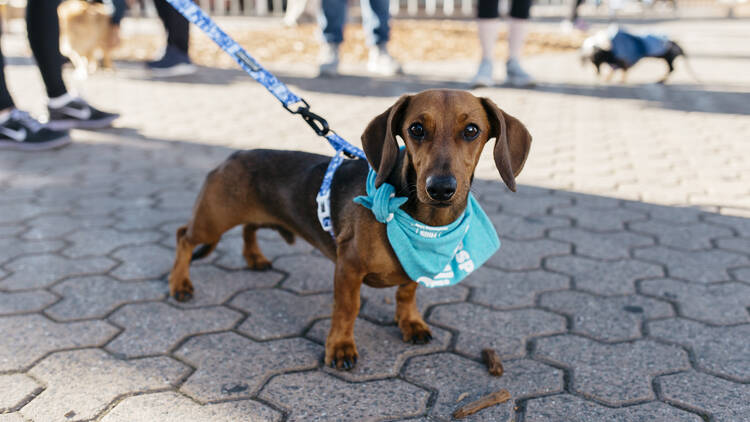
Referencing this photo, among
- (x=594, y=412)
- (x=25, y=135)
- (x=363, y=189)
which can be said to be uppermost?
(x=363, y=189)

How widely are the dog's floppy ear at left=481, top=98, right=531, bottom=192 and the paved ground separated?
844 millimetres

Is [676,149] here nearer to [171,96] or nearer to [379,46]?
[379,46]

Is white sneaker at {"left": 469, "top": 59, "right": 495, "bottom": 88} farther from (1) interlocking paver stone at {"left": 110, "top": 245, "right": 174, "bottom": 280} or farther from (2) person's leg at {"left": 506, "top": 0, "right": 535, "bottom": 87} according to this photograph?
(1) interlocking paver stone at {"left": 110, "top": 245, "right": 174, "bottom": 280}

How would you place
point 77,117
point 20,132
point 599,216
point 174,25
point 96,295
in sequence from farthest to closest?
1. point 174,25
2. point 77,117
3. point 20,132
4. point 599,216
5. point 96,295

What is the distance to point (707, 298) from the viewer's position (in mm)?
3197

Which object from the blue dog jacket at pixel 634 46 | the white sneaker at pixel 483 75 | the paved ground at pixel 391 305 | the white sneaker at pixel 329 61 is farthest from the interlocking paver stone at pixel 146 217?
the blue dog jacket at pixel 634 46

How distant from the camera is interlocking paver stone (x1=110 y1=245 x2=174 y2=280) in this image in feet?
11.4

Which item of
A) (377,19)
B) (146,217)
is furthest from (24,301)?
(377,19)

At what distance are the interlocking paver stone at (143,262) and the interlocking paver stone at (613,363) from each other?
6.82 ft

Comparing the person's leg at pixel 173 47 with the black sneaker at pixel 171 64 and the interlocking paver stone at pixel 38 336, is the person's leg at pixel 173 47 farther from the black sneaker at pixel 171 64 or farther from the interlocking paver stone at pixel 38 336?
the interlocking paver stone at pixel 38 336

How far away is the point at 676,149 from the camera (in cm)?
584

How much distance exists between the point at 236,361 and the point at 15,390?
2.73ft

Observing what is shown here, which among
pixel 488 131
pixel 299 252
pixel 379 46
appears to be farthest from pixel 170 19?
pixel 488 131

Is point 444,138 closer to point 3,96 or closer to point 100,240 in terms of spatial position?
point 100,240
